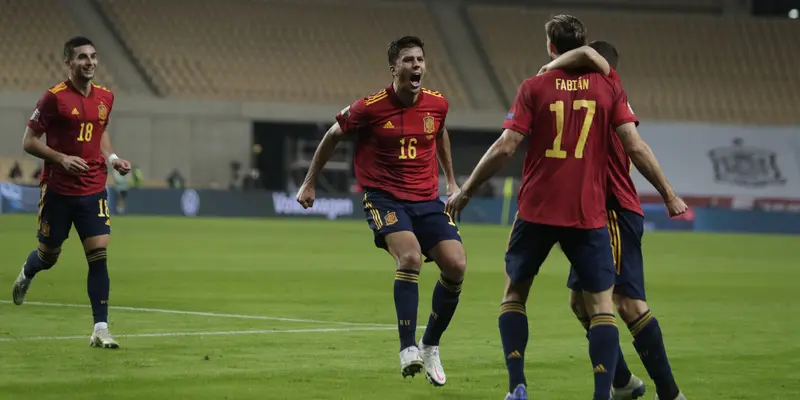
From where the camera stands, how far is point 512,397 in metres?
7.12

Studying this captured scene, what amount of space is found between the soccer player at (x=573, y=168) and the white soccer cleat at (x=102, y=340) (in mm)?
4116

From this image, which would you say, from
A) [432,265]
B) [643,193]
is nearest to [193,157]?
[643,193]

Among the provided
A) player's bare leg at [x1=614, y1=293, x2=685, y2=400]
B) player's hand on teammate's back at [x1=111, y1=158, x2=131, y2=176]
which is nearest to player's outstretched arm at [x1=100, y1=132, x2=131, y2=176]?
player's hand on teammate's back at [x1=111, y1=158, x2=131, y2=176]

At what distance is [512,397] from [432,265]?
14555 millimetres

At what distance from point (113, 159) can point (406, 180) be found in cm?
294

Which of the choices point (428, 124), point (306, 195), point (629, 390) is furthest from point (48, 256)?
point (629, 390)

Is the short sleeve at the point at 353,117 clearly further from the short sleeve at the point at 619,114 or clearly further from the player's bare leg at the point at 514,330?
the short sleeve at the point at 619,114

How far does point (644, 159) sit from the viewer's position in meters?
7.09

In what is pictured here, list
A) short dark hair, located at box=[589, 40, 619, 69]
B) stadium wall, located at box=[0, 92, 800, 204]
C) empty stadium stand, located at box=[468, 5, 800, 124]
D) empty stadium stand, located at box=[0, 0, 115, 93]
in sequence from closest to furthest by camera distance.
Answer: short dark hair, located at box=[589, 40, 619, 69] → empty stadium stand, located at box=[0, 0, 115, 93] → stadium wall, located at box=[0, 92, 800, 204] → empty stadium stand, located at box=[468, 5, 800, 124]

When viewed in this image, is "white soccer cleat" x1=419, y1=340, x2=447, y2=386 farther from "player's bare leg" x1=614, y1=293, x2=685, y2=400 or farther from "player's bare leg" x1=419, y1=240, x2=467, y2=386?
"player's bare leg" x1=614, y1=293, x2=685, y2=400

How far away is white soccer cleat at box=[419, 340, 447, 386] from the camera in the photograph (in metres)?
8.62

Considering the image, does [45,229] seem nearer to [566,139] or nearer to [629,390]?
[629,390]

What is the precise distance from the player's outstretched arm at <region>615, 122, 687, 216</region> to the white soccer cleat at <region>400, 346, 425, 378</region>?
2.08 m

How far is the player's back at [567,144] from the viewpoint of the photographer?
22.9ft
